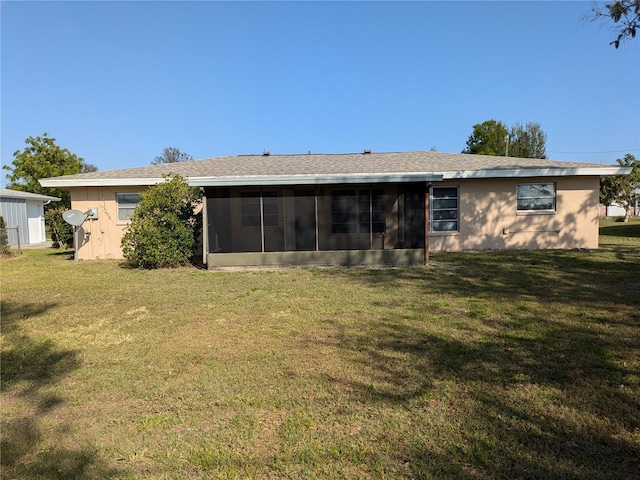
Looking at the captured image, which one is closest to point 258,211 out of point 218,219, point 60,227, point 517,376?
point 218,219

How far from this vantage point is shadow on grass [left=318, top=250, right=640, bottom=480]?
262cm

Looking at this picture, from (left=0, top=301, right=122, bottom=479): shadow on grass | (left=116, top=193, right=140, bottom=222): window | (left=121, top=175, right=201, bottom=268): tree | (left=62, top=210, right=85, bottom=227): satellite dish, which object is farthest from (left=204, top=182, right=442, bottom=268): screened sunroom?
(left=0, top=301, right=122, bottom=479): shadow on grass

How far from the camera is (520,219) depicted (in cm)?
1372

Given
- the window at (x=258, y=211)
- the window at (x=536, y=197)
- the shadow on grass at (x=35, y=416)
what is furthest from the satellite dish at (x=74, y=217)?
the window at (x=536, y=197)

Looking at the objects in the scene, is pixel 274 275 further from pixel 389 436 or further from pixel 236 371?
pixel 389 436

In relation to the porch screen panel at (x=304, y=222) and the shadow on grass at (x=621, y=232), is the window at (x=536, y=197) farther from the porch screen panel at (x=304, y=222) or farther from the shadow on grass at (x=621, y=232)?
the shadow on grass at (x=621, y=232)

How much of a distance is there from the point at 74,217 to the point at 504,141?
36673 millimetres

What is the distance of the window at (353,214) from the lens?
1275 centimetres

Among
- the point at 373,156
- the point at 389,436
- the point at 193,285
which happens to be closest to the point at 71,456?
the point at 389,436

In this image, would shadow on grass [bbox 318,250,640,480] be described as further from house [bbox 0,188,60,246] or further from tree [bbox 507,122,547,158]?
tree [bbox 507,122,547,158]

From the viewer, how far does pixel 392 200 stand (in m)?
12.5

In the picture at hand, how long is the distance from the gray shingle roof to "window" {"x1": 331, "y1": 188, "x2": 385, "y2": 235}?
2.19ft

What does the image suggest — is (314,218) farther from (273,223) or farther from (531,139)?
(531,139)

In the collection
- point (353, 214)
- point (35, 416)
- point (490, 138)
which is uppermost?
point (490, 138)
